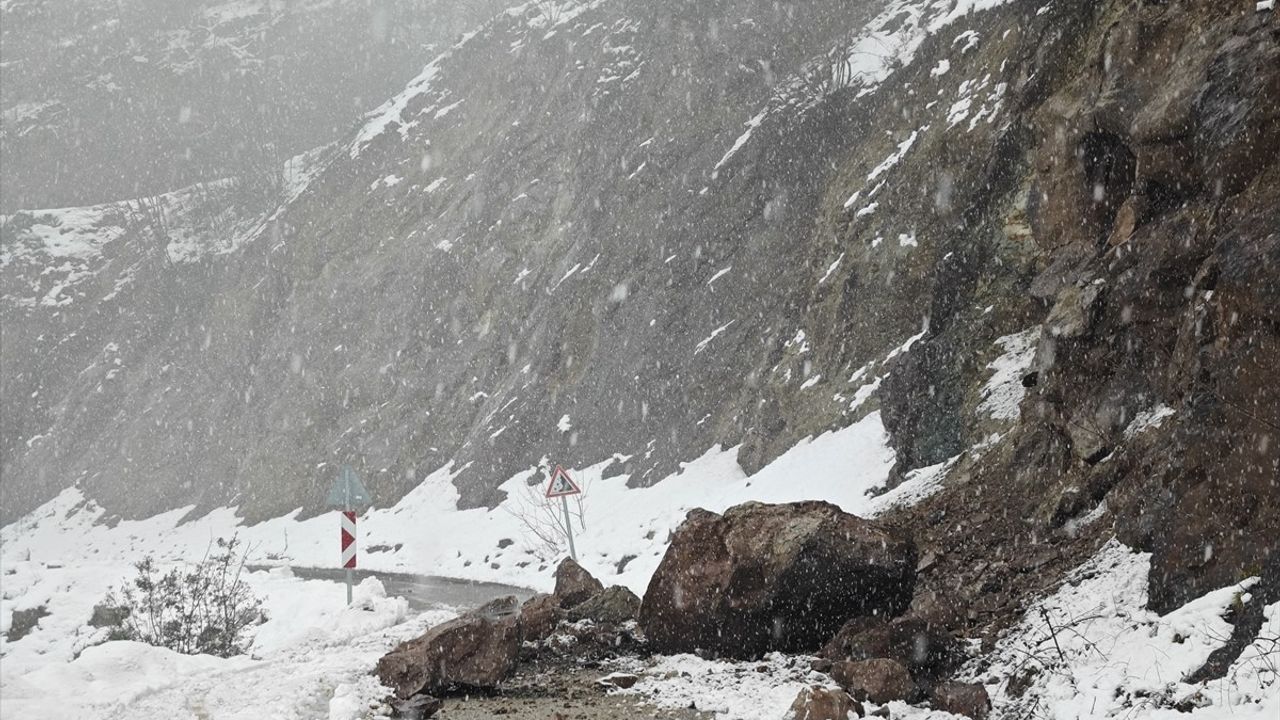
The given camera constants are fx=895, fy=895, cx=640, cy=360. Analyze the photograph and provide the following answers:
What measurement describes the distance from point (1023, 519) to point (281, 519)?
34.5 meters

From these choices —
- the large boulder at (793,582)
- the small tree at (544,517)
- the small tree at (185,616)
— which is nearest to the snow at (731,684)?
the large boulder at (793,582)

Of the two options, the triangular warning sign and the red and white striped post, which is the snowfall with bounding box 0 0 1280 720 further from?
the triangular warning sign

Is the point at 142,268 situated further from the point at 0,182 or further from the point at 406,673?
the point at 406,673

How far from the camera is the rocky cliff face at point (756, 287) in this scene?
727 centimetres

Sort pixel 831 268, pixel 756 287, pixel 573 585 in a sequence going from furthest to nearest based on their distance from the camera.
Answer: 1. pixel 756 287
2. pixel 831 268
3. pixel 573 585

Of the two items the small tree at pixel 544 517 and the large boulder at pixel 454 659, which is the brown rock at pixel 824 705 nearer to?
the large boulder at pixel 454 659

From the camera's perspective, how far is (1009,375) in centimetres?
1245

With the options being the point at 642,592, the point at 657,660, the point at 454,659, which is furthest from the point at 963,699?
the point at 642,592

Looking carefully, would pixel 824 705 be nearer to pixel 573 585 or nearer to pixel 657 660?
pixel 657 660

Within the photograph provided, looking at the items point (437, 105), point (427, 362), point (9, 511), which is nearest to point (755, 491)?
point (427, 362)

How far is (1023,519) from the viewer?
8.66 m

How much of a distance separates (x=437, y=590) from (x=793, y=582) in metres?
12.5

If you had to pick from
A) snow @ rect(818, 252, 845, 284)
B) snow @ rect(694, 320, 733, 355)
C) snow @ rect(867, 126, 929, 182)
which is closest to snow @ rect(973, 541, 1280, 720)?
snow @ rect(818, 252, 845, 284)

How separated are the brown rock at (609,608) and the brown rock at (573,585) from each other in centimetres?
27
